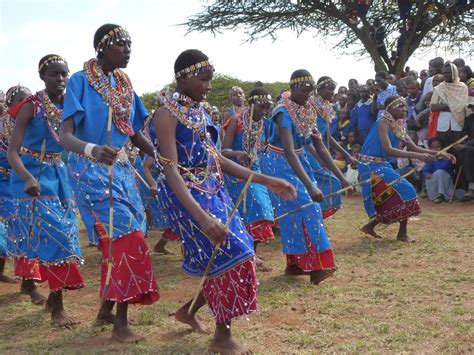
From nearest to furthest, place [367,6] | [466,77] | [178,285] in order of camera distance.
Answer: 1. [178,285]
2. [466,77]
3. [367,6]

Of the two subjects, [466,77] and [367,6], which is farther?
[367,6]

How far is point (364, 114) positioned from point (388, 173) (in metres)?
5.76

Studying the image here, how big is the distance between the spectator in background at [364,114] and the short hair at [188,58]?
9.84 meters

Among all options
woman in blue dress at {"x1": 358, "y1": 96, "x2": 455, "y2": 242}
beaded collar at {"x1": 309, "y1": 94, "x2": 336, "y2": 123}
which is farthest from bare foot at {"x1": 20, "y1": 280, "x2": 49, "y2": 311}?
woman in blue dress at {"x1": 358, "y1": 96, "x2": 455, "y2": 242}

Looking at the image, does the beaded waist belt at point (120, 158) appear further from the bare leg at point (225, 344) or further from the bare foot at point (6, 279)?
the bare foot at point (6, 279)

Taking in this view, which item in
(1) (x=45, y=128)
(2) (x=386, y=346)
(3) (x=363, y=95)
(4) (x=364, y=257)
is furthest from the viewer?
(3) (x=363, y=95)

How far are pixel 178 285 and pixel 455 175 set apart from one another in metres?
7.29

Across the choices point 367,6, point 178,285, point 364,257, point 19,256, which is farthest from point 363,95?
point 367,6

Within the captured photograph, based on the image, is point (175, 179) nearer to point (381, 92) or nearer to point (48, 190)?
point (48, 190)

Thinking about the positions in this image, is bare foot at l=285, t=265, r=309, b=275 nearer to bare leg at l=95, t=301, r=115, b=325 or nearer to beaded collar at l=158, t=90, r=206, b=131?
bare leg at l=95, t=301, r=115, b=325

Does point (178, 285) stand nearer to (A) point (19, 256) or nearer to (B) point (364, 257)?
(A) point (19, 256)

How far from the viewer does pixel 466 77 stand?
11438mm

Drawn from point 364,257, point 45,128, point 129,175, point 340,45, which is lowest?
point 364,257

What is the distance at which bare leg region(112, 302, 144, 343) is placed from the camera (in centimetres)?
434
